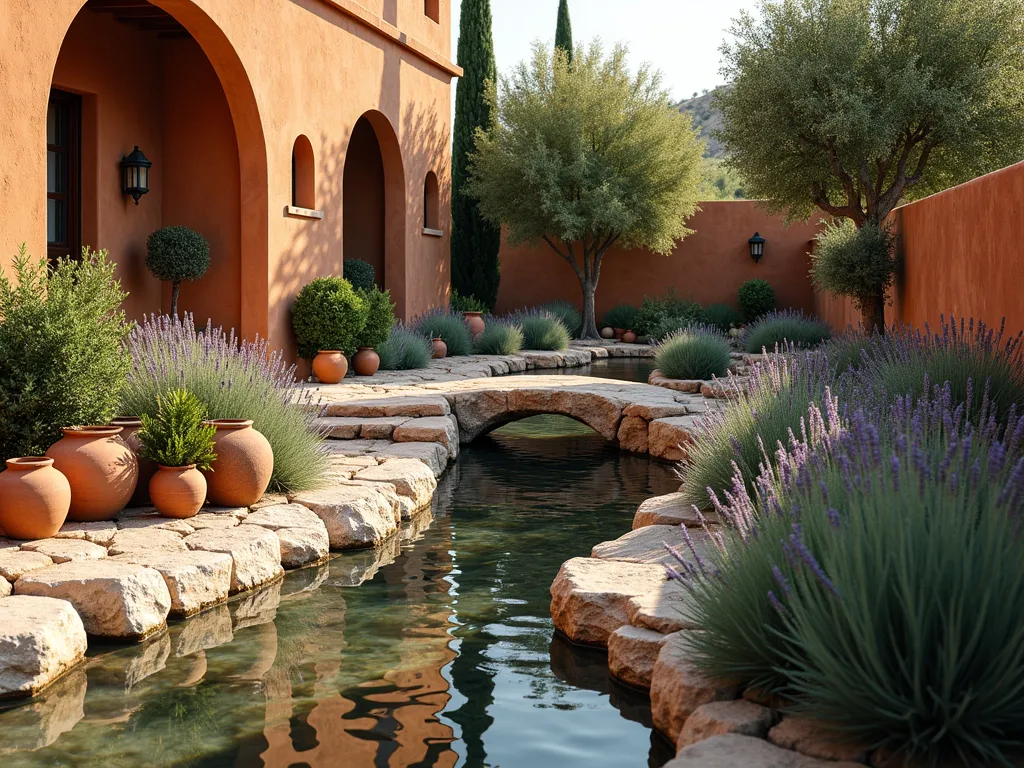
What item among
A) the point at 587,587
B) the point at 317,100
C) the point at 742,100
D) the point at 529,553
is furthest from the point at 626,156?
the point at 587,587

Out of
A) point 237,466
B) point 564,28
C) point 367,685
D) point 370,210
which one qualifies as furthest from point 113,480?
point 564,28

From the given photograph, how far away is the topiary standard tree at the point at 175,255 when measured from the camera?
10.9m

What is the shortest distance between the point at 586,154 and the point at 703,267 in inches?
178

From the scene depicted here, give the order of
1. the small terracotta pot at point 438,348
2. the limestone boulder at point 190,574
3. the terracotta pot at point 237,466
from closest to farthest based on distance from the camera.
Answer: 1. the limestone boulder at point 190,574
2. the terracotta pot at point 237,466
3. the small terracotta pot at point 438,348

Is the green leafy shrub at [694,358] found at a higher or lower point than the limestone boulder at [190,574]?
higher

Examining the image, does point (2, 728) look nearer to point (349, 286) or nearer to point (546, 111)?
point (349, 286)

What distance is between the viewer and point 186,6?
965 centimetres

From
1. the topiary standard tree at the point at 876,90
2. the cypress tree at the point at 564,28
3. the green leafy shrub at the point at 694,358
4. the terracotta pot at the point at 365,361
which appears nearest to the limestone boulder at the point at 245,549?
the terracotta pot at the point at 365,361

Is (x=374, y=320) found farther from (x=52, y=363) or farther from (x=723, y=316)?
(x=723, y=316)

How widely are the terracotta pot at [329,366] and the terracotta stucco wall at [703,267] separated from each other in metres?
11.1

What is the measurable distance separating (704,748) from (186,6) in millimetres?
8787

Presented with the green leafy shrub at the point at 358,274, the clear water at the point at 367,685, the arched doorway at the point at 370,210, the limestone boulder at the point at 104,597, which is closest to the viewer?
the clear water at the point at 367,685

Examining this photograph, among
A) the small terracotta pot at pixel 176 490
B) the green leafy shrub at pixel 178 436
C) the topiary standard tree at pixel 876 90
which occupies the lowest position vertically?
the small terracotta pot at pixel 176 490

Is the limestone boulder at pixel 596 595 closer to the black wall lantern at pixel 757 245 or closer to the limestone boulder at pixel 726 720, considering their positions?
the limestone boulder at pixel 726 720
